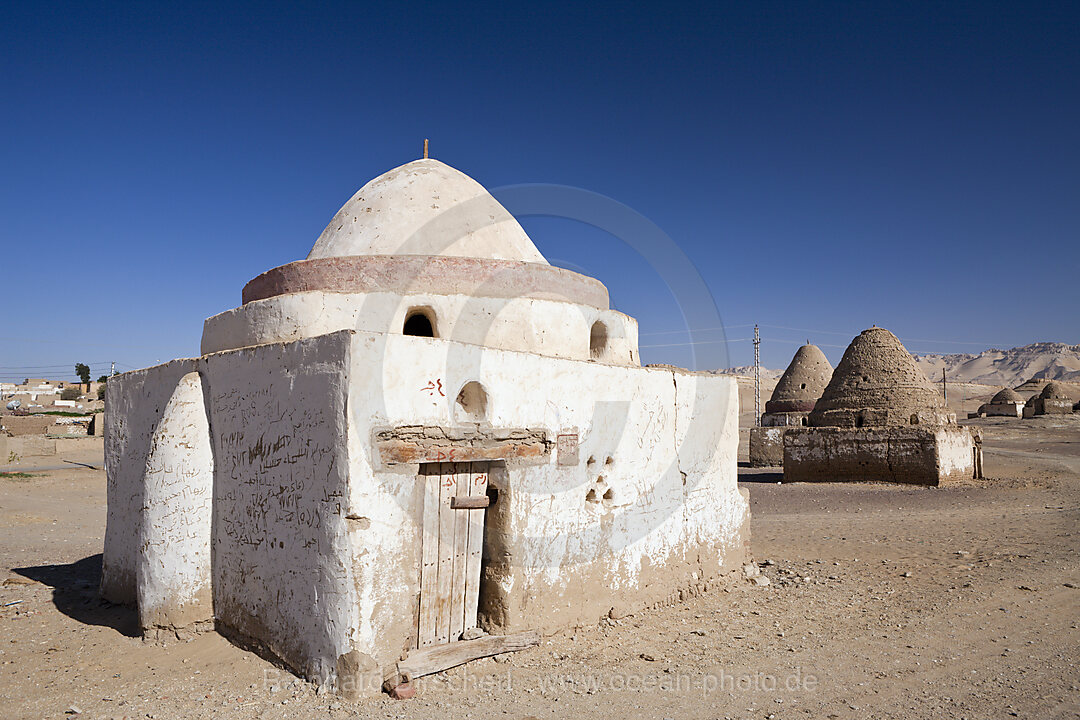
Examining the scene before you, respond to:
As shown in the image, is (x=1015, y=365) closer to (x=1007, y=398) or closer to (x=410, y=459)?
(x=1007, y=398)

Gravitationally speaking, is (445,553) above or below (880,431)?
below

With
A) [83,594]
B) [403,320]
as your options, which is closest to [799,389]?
[403,320]

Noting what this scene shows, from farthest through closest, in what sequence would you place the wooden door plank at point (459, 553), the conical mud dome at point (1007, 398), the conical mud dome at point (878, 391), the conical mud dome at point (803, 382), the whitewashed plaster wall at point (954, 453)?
the conical mud dome at point (1007, 398) < the conical mud dome at point (803, 382) < the conical mud dome at point (878, 391) < the whitewashed plaster wall at point (954, 453) < the wooden door plank at point (459, 553)

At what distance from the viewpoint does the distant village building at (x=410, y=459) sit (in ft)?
14.5

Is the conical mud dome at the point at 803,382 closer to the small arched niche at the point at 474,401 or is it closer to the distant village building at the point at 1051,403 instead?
the small arched niche at the point at 474,401

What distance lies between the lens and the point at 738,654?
5.29m

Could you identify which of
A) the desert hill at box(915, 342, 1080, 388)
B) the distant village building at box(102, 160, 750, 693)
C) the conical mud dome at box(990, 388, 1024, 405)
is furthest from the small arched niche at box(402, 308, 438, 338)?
the desert hill at box(915, 342, 1080, 388)

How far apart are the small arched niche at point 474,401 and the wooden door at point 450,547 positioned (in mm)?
350

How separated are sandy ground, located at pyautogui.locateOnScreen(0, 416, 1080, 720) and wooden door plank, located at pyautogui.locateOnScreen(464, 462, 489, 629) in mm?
401

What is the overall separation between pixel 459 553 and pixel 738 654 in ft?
7.37

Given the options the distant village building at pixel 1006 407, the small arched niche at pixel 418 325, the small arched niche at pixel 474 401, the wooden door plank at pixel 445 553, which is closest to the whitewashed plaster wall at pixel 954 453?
the small arched niche at pixel 418 325

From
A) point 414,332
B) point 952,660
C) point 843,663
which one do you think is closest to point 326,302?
point 414,332

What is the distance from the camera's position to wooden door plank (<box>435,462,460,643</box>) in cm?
481

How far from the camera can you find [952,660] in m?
5.08
